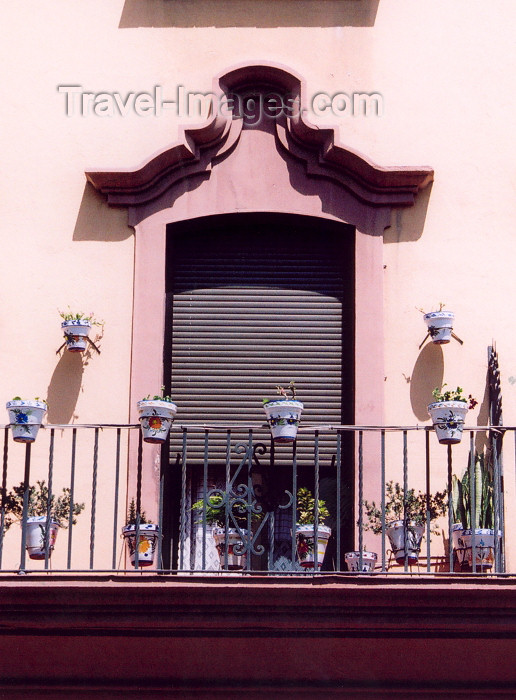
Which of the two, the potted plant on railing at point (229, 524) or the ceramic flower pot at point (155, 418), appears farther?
the ceramic flower pot at point (155, 418)

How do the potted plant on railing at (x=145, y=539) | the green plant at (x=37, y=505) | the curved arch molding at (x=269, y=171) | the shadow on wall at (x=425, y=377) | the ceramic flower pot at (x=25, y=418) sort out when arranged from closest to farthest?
the ceramic flower pot at (x=25, y=418), the potted plant on railing at (x=145, y=539), the green plant at (x=37, y=505), the shadow on wall at (x=425, y=377), the curved arch molding at (x=269, y=171)

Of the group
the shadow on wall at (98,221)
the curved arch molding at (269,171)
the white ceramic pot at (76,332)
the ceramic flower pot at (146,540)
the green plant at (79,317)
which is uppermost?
the curved arch molding at (269,171)

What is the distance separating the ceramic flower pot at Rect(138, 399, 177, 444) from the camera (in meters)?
9.15

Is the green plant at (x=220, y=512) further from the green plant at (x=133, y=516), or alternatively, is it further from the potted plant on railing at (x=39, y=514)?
the potted plant on railing at (x=39, y=514)

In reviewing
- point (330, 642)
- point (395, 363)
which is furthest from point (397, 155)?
point (330, 642)

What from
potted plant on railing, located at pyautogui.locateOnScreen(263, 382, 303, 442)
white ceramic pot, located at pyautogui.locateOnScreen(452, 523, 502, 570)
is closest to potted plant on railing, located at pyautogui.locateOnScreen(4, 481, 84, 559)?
potted plant on railing, located at pyautogui.locateOnScreen(263, 382, 303, 442)

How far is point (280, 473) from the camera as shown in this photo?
10.5m

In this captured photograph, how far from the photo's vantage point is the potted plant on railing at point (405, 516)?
943 centimetres

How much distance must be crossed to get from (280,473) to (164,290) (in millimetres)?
1508

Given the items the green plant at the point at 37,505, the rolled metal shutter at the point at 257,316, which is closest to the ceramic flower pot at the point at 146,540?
the green plant at the point at 37,505

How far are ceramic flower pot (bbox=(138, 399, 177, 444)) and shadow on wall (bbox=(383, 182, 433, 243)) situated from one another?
2.39 meters

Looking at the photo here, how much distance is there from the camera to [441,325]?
10273mm

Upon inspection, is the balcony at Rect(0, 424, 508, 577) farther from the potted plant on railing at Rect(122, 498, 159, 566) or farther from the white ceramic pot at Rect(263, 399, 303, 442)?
the white ceramic pot at Rect(263, 399, 303, 442)

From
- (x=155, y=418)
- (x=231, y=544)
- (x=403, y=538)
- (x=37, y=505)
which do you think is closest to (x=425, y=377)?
(x=403, y=538)
